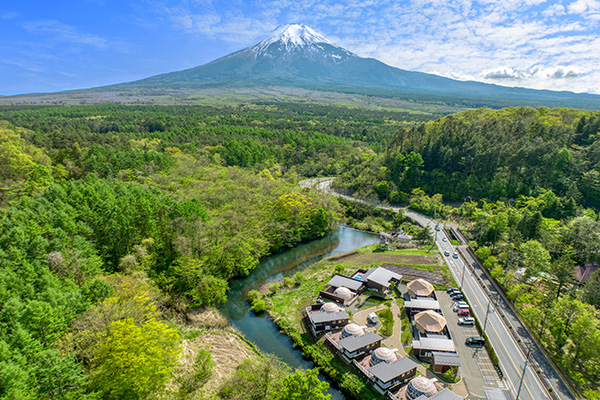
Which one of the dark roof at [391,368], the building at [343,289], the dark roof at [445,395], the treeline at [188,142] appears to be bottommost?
the building at [343,289]

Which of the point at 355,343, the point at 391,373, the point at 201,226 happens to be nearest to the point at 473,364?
the point at 391,373

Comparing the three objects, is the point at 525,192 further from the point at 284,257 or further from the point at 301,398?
the point at 301,398

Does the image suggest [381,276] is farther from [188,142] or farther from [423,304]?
[188,142]

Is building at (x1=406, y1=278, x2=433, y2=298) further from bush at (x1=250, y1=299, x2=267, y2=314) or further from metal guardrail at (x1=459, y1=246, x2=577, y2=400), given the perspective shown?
bush at (x1=250, y1=299, x2=267, y2=314)

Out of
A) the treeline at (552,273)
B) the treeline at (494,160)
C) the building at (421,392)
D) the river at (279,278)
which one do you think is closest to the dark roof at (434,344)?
the building at (421,392)

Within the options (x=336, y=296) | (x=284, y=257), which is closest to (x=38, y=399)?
(x=336, y=296)

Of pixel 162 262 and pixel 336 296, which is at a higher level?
pixel 162 262

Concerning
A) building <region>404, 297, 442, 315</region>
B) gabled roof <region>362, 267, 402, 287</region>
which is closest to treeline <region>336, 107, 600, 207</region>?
gabled roof <region>362, 267, 402, 287</region>

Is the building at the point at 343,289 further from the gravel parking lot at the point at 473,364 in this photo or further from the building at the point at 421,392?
the building at the point at 421,392
